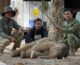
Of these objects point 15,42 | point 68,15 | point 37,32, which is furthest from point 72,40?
point 15,42

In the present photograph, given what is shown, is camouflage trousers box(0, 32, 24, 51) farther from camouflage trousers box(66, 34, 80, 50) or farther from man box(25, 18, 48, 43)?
camouflage trousers box(66, 34, 80, 50)

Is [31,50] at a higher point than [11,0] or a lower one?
lower

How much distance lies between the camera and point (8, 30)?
36.2 feet

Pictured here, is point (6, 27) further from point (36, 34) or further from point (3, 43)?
point (36, 34)

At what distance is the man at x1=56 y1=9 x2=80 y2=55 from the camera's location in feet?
34.0

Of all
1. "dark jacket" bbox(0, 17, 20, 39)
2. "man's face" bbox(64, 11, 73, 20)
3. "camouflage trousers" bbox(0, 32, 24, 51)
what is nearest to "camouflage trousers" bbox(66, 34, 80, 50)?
"man's face" bbox(64, 11, 73, 20)

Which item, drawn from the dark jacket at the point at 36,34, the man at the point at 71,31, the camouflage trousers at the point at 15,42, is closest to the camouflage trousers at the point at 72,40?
the man at the point at 71,31

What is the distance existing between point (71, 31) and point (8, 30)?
5.85 ft

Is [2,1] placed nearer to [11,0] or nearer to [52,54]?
[11,0]

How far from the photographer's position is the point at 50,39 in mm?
9922

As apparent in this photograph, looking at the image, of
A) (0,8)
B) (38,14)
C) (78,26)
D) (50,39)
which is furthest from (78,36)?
(0,8)

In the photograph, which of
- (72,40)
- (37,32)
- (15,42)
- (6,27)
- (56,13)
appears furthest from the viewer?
(15,42)

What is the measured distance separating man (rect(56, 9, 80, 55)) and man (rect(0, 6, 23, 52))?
135 cm

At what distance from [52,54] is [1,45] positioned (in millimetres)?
1789
